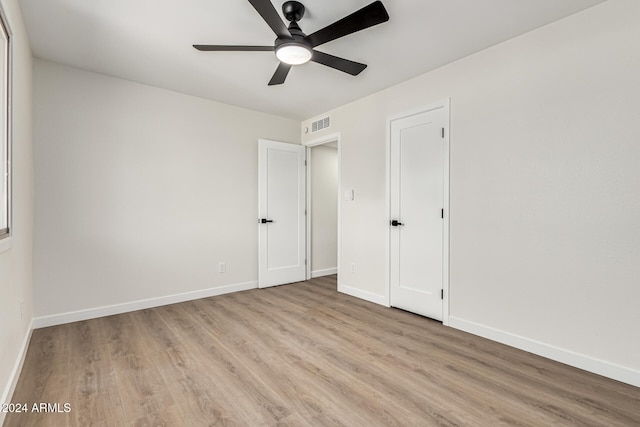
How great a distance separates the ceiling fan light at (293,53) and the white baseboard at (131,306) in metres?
3.01

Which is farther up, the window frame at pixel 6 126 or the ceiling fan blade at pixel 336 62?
the ceiling fan blade at pixel 336 62

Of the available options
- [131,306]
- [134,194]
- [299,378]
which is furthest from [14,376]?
[134,194]

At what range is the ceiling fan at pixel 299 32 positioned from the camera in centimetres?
183

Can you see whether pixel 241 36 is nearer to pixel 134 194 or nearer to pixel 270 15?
pixel 270 15

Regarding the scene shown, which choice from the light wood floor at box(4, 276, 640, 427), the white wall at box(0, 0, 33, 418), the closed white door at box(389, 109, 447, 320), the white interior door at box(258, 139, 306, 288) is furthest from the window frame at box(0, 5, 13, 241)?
the closed white door at box(389, 109, 447, 320)

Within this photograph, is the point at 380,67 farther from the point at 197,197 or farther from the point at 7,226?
the point at 7,226

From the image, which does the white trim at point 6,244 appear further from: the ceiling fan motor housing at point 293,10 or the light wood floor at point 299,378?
the ceiling fan motor housing at point 293,10

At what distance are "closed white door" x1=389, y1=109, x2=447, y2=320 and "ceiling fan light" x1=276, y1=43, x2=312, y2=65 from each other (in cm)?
157

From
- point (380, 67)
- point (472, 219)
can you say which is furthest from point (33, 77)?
point (472, 219)

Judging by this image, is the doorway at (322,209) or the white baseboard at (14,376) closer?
the white baseboard at (14,376)

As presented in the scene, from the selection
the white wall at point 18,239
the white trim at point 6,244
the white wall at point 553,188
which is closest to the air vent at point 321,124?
the white wall at point 553,188

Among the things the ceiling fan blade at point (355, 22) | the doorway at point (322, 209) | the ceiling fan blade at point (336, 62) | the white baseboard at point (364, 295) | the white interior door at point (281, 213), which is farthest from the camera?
the doorway at point (322, 209)

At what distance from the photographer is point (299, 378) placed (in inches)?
82.7

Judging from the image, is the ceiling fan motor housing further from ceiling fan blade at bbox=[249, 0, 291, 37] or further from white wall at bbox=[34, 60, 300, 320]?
white wall at bbox=[34, 60, 300, 320]
